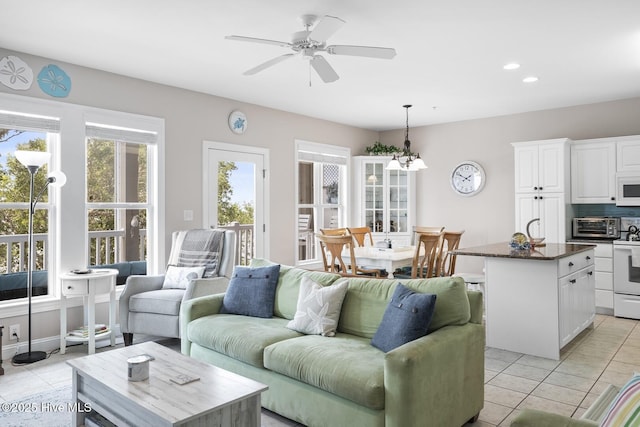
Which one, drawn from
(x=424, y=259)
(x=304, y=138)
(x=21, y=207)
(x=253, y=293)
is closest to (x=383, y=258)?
(x=424, y=259)

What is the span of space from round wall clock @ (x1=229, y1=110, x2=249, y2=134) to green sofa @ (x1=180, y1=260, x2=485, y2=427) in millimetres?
2821

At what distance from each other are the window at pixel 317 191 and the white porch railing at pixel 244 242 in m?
0.86

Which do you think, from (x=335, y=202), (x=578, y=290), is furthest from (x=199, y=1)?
(x=335, y=202)

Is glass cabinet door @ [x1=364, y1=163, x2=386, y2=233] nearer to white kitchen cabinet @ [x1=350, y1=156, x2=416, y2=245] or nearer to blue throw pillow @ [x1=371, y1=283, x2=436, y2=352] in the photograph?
white kitchen cabinet @ [x1=350, y1=156, x2=416, y2=245]

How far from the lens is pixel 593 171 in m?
5.50

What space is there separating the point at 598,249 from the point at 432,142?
290 cm

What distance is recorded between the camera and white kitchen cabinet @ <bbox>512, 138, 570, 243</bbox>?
5.52m

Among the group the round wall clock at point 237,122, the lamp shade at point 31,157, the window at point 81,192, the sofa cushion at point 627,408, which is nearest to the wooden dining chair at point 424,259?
the round wall clock at point 237,122

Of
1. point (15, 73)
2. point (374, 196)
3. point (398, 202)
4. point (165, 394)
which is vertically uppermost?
point (15, 73)

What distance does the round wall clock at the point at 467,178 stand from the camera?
6.68 m

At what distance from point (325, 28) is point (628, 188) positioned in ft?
14.9

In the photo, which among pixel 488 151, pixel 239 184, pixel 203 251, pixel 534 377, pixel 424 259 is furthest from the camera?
pixel 488 151

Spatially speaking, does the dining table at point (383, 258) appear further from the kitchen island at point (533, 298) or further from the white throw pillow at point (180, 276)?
the white throw pillow at point (180, 276)

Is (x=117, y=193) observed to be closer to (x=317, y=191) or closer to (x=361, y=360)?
(x=317, y=191)
